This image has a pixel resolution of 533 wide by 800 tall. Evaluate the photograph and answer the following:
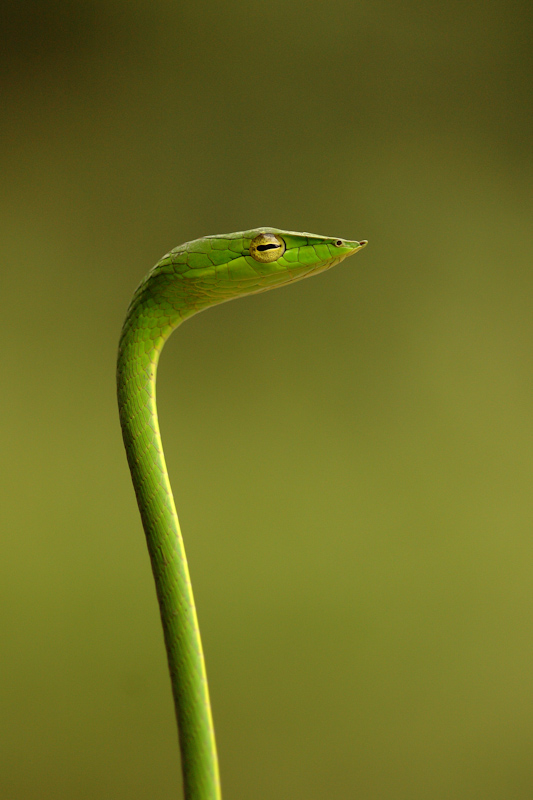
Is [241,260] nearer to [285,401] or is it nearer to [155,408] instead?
[155,408]

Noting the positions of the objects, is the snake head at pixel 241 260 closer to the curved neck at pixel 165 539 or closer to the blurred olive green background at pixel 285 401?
the curved neck at pixel 165 539

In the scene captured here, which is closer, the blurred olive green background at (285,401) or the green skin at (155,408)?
the green skin at (155,408)

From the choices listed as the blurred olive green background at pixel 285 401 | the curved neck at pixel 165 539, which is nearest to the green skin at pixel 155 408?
the curved neck at pixel 165 539

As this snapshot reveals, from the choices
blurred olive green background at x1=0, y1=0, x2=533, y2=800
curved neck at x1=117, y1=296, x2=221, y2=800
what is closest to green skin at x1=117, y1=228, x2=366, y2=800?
curved neck at x1=117, y1=296, x2=221, y2=800

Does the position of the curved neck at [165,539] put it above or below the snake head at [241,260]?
below

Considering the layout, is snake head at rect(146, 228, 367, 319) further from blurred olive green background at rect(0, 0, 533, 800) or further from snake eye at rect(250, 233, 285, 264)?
blurred olive green background at rect(0, 0, 533, 800)
